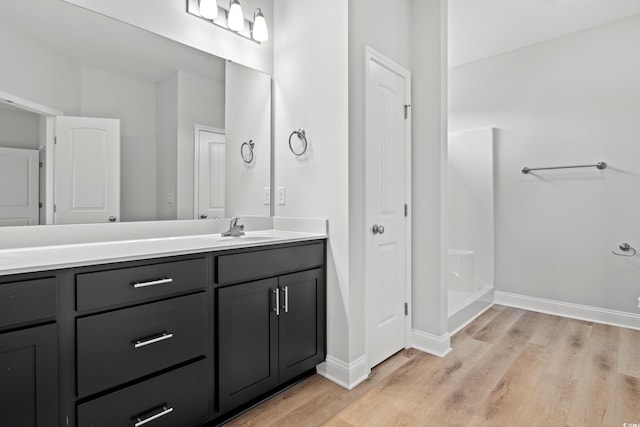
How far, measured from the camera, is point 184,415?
1.41 m

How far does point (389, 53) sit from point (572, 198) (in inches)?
89.0

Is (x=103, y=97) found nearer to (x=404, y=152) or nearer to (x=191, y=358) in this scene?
(x=191, y=358)

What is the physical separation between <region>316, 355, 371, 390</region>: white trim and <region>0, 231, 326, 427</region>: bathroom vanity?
0.52 feet

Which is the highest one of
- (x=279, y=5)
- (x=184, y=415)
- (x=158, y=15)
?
(x=279, y=5)

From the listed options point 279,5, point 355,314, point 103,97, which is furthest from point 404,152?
point 103,97

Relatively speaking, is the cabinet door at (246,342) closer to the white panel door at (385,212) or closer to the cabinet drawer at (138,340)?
the cabinet drawer at (138,340)

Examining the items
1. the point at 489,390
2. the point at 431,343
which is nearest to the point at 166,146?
the point at 431,343

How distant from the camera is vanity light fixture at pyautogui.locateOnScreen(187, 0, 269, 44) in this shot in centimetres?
196

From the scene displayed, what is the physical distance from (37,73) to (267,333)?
1612 millimetres

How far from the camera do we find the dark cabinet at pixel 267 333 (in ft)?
5.11

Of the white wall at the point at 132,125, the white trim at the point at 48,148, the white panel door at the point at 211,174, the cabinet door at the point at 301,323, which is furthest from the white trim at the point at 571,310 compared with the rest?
the white trim at the point at 48,148

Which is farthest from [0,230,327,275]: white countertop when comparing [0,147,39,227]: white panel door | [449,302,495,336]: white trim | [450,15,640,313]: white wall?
[450,15,640,313]: white wall

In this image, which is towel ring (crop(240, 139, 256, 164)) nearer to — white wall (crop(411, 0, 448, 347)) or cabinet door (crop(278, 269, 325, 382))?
cabinet door (crop(278, 269, 325, 382))

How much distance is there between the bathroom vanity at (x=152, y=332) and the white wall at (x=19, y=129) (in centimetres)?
47
